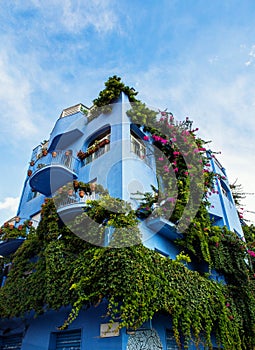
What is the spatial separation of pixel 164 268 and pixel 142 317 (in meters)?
1.49

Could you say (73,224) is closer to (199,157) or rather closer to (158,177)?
(158,177)

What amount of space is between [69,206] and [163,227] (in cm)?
309

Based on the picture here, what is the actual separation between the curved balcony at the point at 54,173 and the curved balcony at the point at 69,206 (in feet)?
6.60

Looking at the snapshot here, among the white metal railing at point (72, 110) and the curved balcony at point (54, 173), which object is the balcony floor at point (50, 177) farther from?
the white metal railing at point (72, 110)

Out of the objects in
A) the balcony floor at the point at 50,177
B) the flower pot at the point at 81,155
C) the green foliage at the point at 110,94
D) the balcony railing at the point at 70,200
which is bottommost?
the balcony railing at the point at 70,200

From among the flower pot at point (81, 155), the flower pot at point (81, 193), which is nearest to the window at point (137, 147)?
the flower pot at point (81, 155)

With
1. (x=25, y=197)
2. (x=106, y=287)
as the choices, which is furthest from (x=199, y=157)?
(x=25, y=197)

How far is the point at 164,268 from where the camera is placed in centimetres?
695

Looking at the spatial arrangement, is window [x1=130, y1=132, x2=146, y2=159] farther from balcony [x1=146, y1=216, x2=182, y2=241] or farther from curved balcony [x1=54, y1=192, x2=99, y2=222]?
balcony [x1=146, y1=216, x2=182, y2=241]

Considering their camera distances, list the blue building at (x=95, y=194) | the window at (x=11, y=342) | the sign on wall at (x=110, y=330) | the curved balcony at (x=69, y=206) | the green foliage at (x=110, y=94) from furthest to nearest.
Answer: the green foliage at (x=110, y=94), the window at (x=11, y=342), the curved balcony at (x=69, y=206), the blue building at (x=95, y=194), the sign on wall at (x=110, y=330)

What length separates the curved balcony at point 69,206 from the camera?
8.34m

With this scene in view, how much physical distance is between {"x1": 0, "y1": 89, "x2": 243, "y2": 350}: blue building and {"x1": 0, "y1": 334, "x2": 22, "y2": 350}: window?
0.06 ft

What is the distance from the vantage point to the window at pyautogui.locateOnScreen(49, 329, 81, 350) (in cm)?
738

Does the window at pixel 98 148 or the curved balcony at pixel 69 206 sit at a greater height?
the window at pixel 98 148
